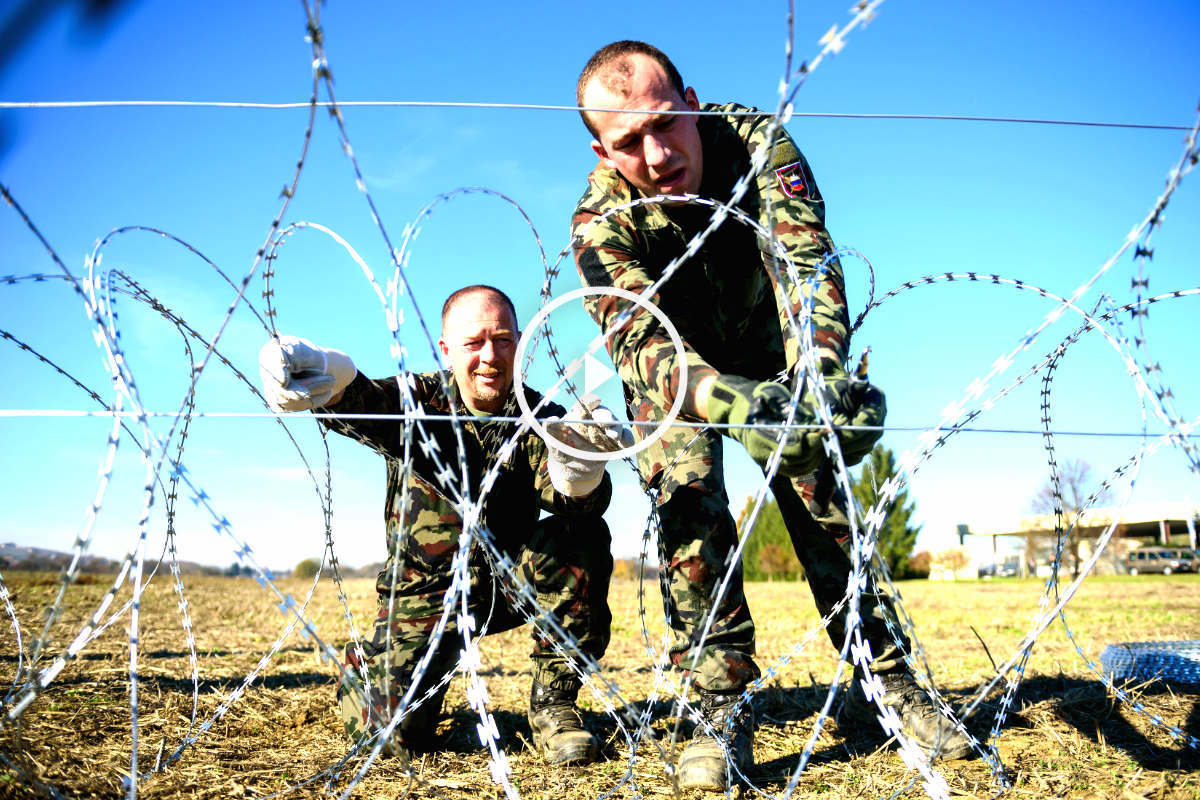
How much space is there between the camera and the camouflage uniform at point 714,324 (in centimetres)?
269

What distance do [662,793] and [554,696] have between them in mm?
738

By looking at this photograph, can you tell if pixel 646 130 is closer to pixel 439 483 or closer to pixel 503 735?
pixel 439 483

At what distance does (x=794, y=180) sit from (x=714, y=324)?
66 cm

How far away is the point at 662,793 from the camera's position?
103 inches

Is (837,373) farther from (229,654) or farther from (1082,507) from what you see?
(229,654)

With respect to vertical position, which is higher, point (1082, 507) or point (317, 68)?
point (317, 68)

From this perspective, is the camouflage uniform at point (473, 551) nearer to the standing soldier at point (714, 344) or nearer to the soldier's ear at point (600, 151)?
the standing soldier at point (714, 344)

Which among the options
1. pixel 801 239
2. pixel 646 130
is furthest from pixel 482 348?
pixel 801 239

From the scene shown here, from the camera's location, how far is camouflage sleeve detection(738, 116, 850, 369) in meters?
2.40

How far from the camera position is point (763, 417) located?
6.51 feet

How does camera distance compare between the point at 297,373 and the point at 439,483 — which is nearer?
the point at 297,373

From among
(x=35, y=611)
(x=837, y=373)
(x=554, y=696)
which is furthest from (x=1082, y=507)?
(x=35, y=611)

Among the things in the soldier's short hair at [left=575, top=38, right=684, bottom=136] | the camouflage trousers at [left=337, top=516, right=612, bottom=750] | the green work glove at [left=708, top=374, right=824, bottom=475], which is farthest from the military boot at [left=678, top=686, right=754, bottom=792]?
the soldier's short hair at [left=575, top=38, right=684, bottom=136]

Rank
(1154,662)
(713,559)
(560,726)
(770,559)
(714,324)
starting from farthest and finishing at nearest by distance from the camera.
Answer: (770,559) → (1154,662) → (714,324) → (560,726) → (713,559)
